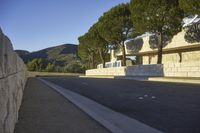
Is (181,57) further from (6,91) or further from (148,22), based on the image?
(6,91)

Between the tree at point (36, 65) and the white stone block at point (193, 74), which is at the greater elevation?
the tree at point (36, 65)

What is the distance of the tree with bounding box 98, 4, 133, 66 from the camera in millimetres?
62938

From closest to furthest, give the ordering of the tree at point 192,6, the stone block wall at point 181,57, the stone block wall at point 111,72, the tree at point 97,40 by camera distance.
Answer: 1. the tree at point 192,6
2. the stone block wall at point 181,57
3. the stone block wall at point 111,72
4. the tree at point 97,40

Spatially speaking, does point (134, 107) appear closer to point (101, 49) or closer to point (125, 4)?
point (125, 4)

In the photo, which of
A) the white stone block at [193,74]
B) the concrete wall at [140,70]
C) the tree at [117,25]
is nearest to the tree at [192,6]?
the white stone block at [193,74]

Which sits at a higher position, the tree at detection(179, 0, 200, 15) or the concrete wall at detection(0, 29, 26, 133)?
the tree at detection(179, 0, 200, 15)

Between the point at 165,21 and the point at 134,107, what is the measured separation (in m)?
31.5

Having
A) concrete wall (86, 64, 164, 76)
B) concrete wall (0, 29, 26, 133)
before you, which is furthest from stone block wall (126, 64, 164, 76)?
concrete wall (0, 29, 26, 133)

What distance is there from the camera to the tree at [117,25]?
62.9 metres

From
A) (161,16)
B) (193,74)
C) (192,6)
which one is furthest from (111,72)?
(192,6)

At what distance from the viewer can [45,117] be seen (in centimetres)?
1106

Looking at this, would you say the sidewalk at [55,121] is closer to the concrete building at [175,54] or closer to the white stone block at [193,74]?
the white stone block at [193,74]

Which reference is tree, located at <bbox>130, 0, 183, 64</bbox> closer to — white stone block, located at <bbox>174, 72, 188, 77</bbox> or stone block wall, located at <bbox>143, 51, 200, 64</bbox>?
white stone block, located at <bbox>174, 72, 188, 77</bbox>

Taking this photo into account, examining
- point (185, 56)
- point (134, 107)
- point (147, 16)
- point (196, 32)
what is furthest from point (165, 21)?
point (134, 107)
